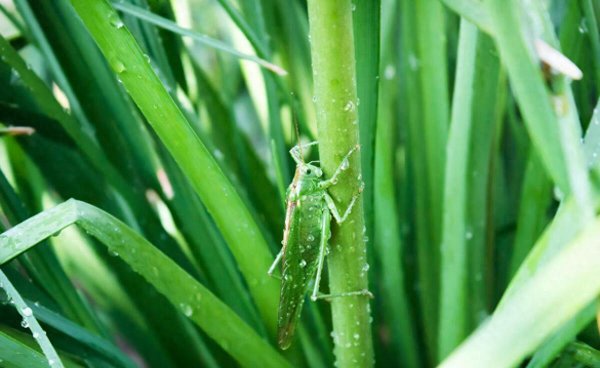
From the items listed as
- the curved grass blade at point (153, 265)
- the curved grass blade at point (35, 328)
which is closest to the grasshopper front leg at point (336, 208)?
the curved grass blade at point (153, 265)

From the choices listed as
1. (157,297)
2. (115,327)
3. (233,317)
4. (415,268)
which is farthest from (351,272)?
(115,327)

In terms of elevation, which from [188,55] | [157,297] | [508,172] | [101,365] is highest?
[188,55]

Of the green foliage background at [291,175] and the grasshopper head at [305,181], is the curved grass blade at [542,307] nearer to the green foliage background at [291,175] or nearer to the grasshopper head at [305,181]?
the green foliage background at [291,175]

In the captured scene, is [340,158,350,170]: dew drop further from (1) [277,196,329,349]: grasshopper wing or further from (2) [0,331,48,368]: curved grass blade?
(2) [0,331,48,368]: curved grass blade

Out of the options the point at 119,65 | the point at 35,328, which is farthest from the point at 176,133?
the point at 35,328

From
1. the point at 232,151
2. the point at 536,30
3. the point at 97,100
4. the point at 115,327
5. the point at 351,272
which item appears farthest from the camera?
the point at 115,327

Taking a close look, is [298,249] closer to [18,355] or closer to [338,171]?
[338,171]

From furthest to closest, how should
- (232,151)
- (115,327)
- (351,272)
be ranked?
(115,327) < (232,151) < (351,272)

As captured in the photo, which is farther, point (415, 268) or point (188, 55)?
point (415, 268)

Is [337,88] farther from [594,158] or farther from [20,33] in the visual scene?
[20,33]
